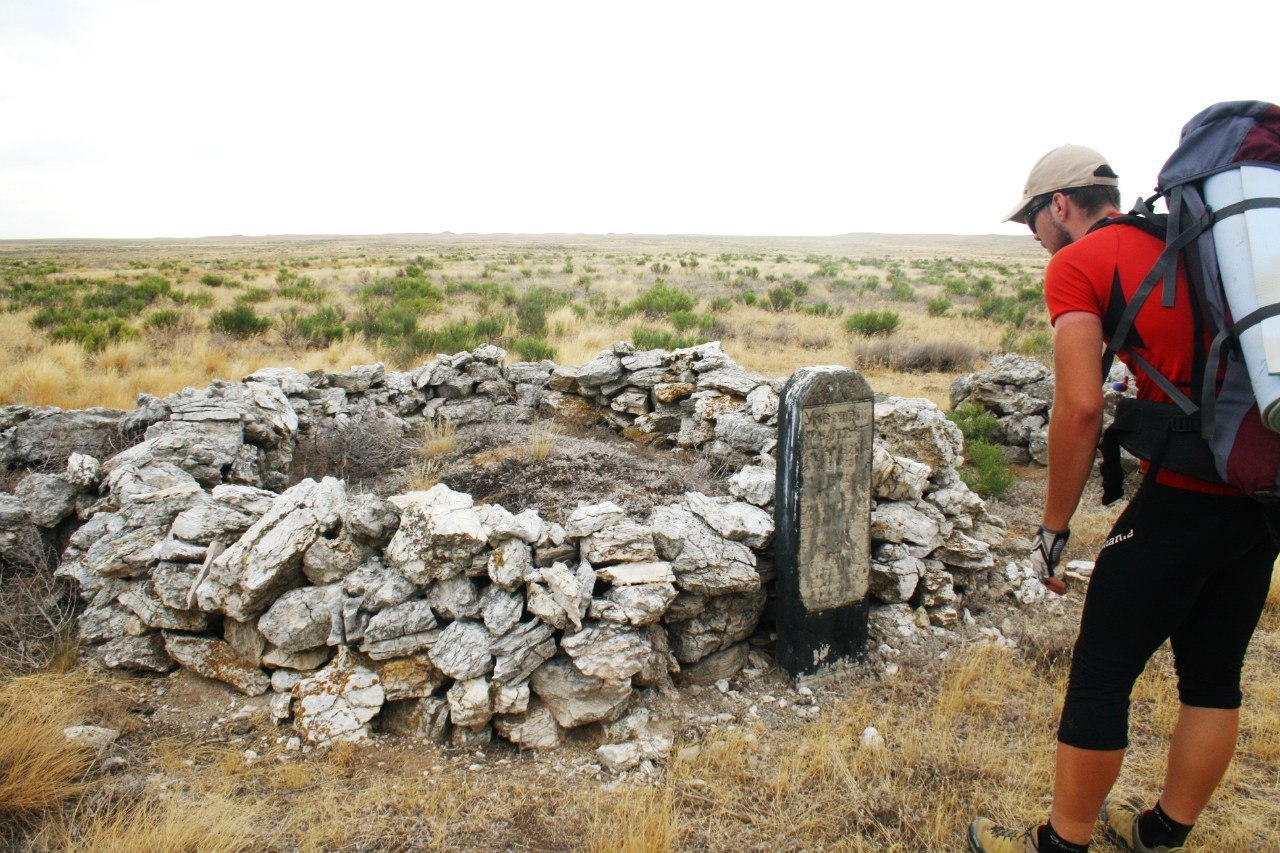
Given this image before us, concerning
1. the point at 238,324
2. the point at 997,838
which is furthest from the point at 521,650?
the point at 238,324

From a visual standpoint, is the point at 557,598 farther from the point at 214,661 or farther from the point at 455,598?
the point at 214,661

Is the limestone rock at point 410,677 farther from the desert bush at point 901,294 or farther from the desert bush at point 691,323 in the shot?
the desert bush at point 901,294

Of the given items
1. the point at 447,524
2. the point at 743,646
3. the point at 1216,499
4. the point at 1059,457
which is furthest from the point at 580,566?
the point at 1216,499

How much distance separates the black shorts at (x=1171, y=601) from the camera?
203 centimetres

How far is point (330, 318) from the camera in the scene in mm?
15461

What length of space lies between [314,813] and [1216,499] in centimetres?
342

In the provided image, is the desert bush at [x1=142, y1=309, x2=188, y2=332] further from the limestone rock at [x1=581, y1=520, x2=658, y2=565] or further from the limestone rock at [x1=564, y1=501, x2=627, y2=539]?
the limestone rock at [x1=581, y1=520, x2=658, y2=565]

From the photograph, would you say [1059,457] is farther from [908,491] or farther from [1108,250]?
[908,491]

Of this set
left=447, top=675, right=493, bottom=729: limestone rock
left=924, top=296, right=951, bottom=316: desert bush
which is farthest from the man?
left=924, top=296, right=951, bottom=316: desert bush

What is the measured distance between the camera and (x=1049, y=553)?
2373 millimetres

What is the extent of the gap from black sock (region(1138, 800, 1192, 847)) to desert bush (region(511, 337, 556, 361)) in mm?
9801

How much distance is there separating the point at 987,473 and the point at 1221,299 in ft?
18.4

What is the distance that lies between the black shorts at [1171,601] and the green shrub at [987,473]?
4.98m

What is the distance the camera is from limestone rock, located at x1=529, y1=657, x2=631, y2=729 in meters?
3.65
